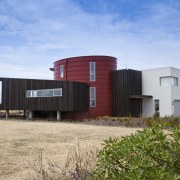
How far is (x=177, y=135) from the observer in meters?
3.49

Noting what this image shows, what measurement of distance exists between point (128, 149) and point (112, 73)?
28656mm

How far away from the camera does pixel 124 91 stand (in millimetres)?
31281

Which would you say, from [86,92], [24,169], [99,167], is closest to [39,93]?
[86,92]

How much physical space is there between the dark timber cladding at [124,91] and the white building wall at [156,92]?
118 centimetres

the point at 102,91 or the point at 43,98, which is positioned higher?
the point at 102,91

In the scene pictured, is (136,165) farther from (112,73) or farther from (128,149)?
(112,73)

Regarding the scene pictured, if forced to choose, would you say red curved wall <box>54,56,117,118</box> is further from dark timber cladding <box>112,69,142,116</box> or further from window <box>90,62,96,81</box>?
dark timber cladding <box>112,69,142,116</box>

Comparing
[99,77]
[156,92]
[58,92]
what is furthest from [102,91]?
[156,92]

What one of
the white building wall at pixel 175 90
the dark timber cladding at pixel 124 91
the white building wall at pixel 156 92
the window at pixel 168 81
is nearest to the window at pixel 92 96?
the dark timber cladding at pixel 124 91

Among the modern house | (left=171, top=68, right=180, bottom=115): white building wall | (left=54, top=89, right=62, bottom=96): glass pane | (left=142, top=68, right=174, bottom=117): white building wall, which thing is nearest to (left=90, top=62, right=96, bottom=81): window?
the modern house

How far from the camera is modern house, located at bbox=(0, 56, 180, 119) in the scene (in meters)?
29.5

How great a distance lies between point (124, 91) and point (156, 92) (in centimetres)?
331

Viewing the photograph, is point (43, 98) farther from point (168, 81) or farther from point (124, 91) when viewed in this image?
point (168, 81)

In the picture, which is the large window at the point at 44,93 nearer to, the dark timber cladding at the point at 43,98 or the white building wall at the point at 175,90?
the dark timber cladding at the point at 43,98
